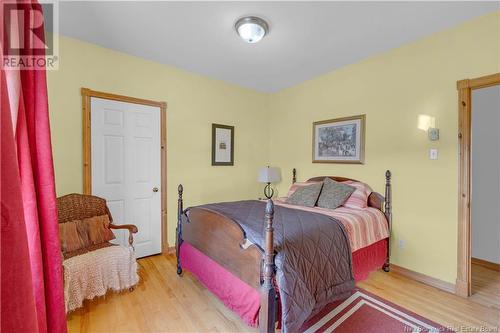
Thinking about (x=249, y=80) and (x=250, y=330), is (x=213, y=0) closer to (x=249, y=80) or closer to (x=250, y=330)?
(x=249, y=80)

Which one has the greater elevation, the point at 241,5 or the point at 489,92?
the point at 241,5

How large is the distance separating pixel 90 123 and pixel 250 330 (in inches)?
106

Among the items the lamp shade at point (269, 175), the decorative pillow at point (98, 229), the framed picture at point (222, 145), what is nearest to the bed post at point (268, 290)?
the decorative pillow at point (98, 229)

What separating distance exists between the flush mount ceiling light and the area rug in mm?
2615

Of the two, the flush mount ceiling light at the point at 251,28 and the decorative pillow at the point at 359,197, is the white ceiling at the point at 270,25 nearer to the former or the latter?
the flush mount ceiling light at the point at 251,28

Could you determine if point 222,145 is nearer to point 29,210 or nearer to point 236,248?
point 236,248

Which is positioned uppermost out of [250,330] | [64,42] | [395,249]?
[64,42]

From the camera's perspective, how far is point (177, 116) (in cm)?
351

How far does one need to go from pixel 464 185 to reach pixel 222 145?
3.02 metres

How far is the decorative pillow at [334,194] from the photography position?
9.55 feet

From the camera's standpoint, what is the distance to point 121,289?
92.7 inches

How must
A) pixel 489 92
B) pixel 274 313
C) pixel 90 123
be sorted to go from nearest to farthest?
pixel 274 313, pixel 90 123, pixel 489 92

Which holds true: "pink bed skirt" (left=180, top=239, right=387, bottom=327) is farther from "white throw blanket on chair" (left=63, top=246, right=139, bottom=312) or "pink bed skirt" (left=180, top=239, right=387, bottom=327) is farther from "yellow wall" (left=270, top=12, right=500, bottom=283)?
"white throw blanket on chair" (left=63, top=246, right=139, bottom=312)

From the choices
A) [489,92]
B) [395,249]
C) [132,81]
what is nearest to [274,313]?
[395,249]
